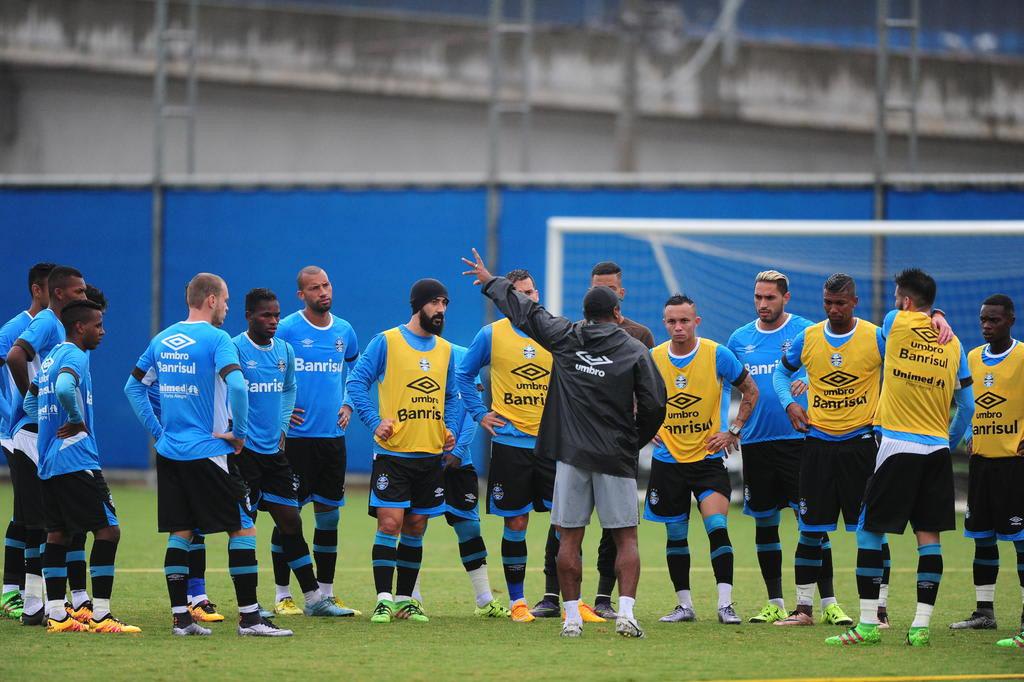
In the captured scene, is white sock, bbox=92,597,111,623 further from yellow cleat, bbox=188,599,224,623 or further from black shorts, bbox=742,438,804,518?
black shorts, bbox=742,438,804,518

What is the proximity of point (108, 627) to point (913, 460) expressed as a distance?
5302 millimetres

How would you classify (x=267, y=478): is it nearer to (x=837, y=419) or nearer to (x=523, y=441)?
(x=523, y=441)

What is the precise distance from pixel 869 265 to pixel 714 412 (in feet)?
26.8

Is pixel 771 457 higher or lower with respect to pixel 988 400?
lower

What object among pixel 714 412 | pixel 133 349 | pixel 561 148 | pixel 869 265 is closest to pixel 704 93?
pixel 561 148

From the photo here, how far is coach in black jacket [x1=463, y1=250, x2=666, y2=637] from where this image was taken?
9375 millimetres

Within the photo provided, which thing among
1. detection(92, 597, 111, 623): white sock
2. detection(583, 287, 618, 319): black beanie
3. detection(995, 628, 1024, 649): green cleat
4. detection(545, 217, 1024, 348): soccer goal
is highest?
detection(545, 217, 1024, 348): soccer goal

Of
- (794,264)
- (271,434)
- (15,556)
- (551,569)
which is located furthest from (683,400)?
(794,264)

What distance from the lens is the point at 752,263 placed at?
1772cm

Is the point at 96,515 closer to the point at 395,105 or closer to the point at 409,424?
the point at 409,424

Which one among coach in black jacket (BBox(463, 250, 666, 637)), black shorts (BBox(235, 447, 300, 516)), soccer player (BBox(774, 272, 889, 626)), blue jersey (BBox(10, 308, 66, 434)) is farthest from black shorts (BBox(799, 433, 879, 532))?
blue jersey (BBox(10, 308, 66, 434))

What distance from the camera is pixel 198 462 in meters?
9.32

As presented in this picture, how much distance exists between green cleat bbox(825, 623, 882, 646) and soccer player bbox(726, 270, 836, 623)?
1.15 metres

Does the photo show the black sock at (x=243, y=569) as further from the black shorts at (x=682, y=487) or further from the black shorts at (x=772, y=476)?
the black shorts at (x=772, y=476)
